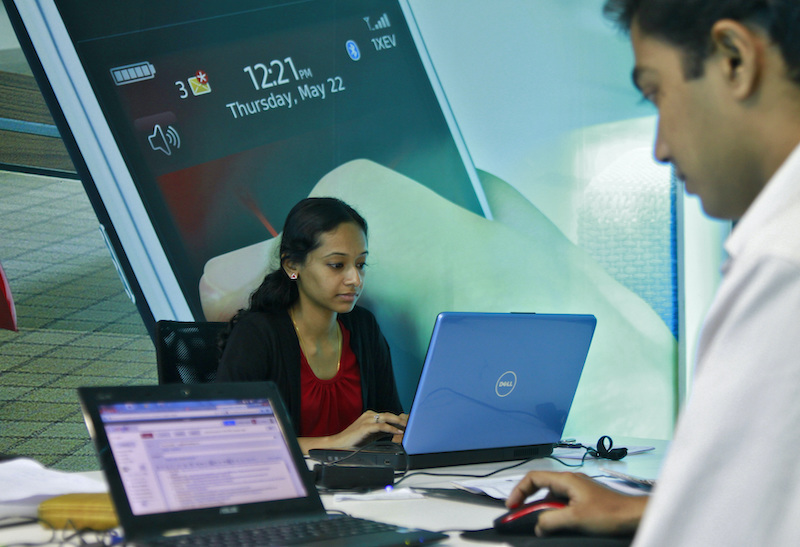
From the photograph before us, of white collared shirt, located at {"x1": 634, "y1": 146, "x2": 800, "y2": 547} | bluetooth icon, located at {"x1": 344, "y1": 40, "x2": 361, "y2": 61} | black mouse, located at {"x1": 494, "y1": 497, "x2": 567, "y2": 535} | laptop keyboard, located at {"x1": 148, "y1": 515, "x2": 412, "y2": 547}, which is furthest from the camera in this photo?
bluetooth icon, located at {"x1": 344, "y1": 40, "x2": 361, "y2": 61}

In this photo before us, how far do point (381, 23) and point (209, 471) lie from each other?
2567 millimetres

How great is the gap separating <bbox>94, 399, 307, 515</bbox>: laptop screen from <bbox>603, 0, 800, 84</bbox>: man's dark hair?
78 cm

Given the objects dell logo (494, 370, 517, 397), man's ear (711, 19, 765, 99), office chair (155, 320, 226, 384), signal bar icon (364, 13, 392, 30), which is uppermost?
signal bar icon (364, 13, 392, 30)

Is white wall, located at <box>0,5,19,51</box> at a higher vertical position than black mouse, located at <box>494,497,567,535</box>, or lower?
higher

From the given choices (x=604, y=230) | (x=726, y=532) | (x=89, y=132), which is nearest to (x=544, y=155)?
(x=604, y=230)

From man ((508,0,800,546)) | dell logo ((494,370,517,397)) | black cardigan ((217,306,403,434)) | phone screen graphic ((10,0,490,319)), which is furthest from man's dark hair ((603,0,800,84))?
phone screen graphic ((10,0,490,319))

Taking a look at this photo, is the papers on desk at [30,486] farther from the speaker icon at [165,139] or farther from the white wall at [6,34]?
the white wall at [6,34]

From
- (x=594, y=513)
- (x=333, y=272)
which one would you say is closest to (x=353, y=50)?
(x=333, y=272)

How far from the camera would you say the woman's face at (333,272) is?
8.25 feet

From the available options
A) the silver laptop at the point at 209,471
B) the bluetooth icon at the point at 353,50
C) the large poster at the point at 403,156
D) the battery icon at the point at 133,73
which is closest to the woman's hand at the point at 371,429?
the silver laptop at the point at 209,471

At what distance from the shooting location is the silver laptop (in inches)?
39.6

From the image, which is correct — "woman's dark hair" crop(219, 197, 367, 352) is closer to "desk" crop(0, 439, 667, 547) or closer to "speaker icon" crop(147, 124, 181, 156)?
"speaker icon" crop(147, 124, 181, 156)

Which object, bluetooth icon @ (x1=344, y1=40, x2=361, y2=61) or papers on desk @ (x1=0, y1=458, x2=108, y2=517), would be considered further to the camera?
bluetooth icon @ (x1=344, y1=40, x2=361, y2=61)

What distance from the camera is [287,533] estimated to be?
1.04m
